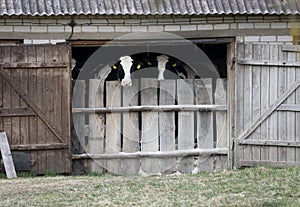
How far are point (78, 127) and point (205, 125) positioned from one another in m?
2.26

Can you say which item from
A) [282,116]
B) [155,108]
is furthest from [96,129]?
[282,116]

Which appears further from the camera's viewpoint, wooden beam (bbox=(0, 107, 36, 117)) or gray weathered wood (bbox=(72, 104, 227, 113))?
gray weathered wood (bbox=(72, 104, 227, 113))

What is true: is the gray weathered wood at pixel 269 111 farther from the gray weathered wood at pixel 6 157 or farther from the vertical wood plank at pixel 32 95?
the gray weathered wood at pixel 6 157

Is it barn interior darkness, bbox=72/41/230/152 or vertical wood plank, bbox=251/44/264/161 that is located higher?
barn interior darkness, bbox=72/41/230/152

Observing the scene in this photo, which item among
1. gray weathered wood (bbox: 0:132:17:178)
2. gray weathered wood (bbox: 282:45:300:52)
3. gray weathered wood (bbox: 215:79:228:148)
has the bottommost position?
gray weathered wood (bbox: 0:132:17:178)

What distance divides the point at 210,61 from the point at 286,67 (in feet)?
7.00

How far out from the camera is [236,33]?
1348 centimetres

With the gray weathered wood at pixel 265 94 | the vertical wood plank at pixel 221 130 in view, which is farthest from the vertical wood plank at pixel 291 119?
the vertical wood plank at pixel 221 130

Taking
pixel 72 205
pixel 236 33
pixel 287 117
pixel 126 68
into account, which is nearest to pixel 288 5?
pixel 236 33

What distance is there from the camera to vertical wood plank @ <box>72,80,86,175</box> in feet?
44.8

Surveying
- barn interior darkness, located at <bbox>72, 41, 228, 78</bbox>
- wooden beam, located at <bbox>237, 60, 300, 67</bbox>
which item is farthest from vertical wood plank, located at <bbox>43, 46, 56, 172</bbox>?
wooden beam, located at <bbox>237, 60, 300, 67</bbox>

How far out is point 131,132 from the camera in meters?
13.9

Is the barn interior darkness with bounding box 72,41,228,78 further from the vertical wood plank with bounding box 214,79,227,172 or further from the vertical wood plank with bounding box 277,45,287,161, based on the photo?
the vertical wood plank with bounding box 277,45,287,161

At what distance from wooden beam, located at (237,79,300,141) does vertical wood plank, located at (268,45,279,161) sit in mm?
73
